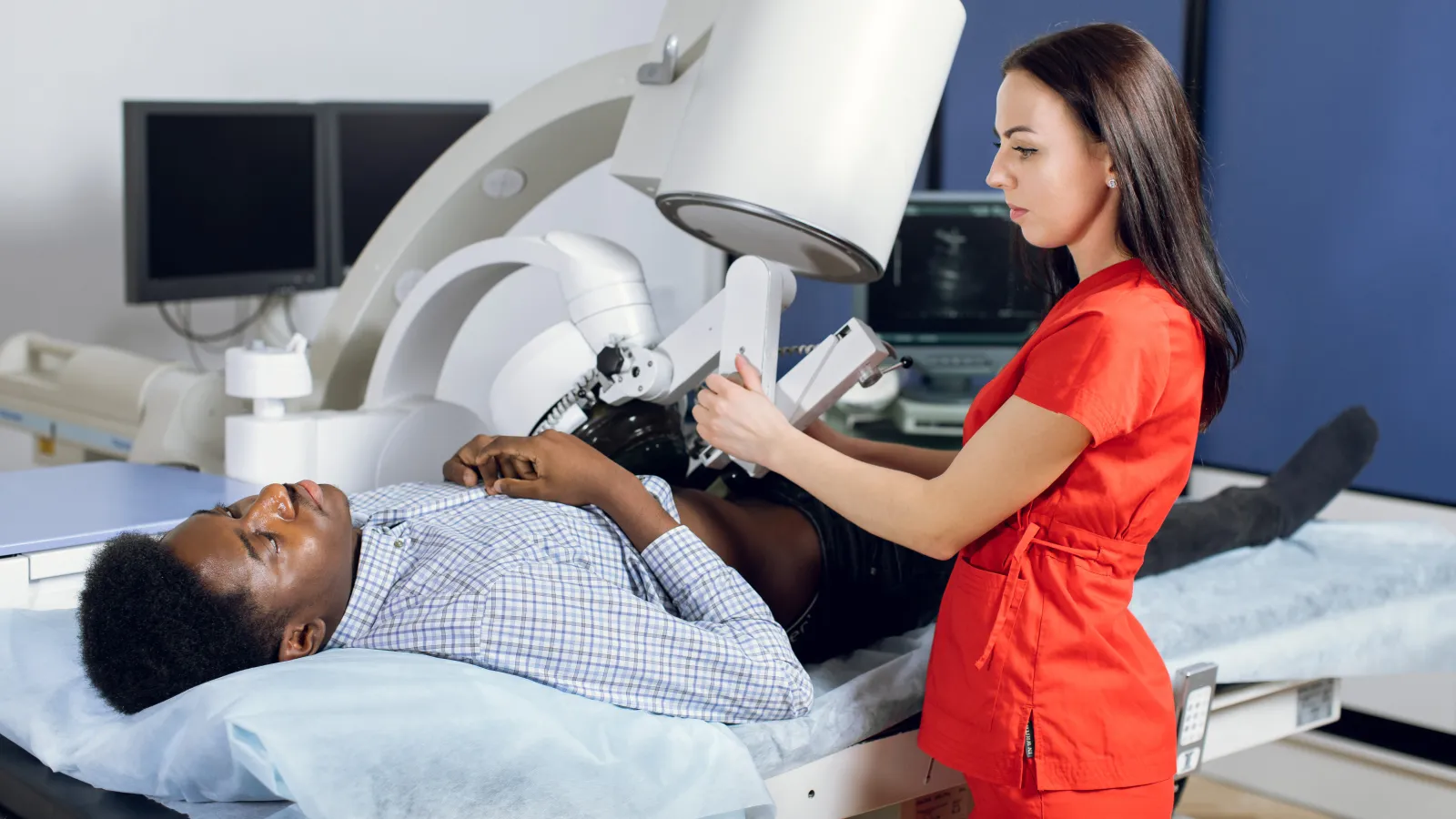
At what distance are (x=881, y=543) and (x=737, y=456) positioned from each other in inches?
15.1

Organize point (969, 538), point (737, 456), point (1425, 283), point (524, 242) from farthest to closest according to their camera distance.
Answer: point (1425, 283) < point (524, 242) < point (737, 456) < point (969, 538)

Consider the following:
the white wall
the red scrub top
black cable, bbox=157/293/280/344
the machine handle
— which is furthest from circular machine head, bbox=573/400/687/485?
the white wall

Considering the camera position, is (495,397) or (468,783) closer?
(468,783)

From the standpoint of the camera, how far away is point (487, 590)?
4.23 ft

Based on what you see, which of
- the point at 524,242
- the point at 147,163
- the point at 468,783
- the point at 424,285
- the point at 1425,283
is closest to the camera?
the point at 468,783

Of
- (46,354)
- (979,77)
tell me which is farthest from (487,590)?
(979,77)

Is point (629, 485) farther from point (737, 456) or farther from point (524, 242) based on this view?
point (524, 242)

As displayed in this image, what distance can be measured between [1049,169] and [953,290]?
5.73 feet

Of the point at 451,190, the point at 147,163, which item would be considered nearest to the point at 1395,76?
the point at 451,190

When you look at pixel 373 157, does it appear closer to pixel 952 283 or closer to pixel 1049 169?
pixel 952 283

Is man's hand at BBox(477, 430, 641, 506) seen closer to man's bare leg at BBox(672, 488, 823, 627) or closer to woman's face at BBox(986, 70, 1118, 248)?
man's bare leg at BBox(672, 488, 823, 627)

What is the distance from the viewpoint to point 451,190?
1.93 m

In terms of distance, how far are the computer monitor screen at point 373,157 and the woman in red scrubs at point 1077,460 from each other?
1.65 meters

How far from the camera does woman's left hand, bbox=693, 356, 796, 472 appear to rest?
1358 millimetres
